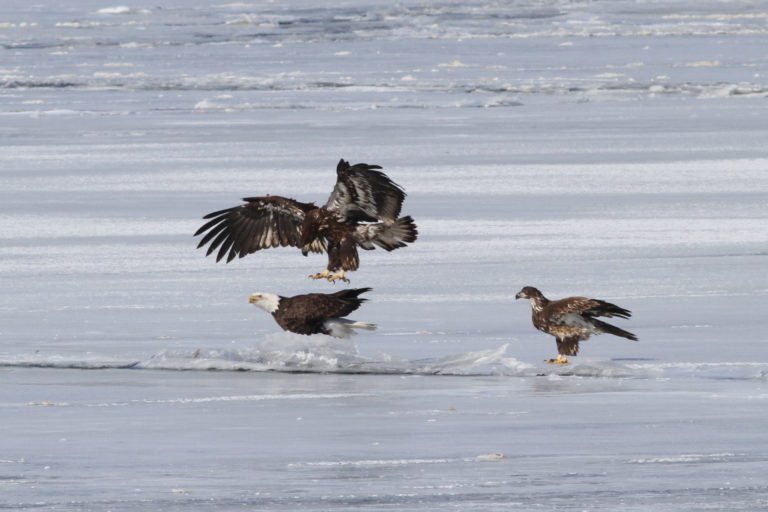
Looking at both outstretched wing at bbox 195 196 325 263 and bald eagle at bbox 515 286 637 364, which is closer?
bald eagle at bbox 515 286 637 364

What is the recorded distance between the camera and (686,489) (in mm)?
5160

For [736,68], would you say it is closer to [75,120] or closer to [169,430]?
[75,120]

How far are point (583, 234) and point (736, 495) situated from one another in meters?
7.27

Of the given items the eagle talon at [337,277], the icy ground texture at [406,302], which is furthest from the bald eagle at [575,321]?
the eagle talon at [337,277]

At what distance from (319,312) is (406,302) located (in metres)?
1.65

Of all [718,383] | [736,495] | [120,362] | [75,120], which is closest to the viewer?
[736,495]

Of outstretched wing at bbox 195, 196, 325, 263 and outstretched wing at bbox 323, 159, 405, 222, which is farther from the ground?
outstretched wing at bbox 323, 159, 405, 222

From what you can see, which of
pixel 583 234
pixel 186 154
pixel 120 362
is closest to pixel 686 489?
pixel 120 362

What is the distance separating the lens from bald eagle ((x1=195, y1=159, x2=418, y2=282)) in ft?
31.3

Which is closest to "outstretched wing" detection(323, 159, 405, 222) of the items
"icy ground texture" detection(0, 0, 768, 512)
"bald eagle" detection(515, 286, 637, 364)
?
"icy ground texture" detection(0, 0, 768, 512)

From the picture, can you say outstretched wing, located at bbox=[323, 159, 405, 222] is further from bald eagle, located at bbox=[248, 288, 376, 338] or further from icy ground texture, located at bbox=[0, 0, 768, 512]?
bald eagle, located at bbox=[248, 288, 376, 338]

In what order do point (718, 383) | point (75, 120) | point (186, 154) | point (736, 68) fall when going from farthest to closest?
1. point (736, 68)
2. point (75, 120)
3. point (186, 154)
4. point (718, 383)

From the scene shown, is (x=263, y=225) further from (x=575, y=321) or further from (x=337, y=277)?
(x=575, y=321)

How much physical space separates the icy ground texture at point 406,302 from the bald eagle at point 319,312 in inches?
5.4
